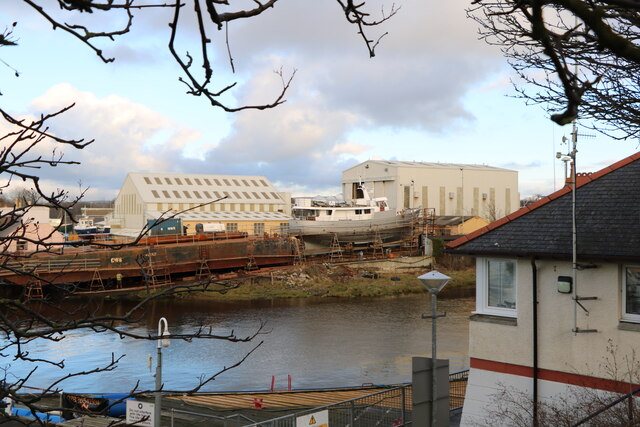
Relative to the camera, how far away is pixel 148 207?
5575 cm

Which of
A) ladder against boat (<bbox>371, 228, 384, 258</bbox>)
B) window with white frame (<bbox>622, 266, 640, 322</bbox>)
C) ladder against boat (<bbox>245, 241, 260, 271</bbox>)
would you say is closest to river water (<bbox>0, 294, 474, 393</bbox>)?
ladder against boat (<bbox>245, 241, 260, 271</bbox>)

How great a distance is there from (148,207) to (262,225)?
9623 millimetres

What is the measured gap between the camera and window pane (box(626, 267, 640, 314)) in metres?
10.8

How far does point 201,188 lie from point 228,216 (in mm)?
6683

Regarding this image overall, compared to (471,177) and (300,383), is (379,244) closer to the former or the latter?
(471,177)

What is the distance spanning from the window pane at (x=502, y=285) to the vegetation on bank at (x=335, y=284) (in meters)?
28.5

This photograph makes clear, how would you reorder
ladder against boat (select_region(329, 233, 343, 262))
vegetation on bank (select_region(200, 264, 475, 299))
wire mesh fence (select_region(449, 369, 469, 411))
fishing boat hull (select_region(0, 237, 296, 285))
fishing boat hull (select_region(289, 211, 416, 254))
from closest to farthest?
wire mesh fence (select_region(449, 369, 469, 411)) → fishing boat hull (select_region(0, 237, 296, 285)) → vegetation on bank (select_region(200, 264, 475, 299)) → ladder against boat (select_region(329, 233, 343, 262)) → fishing boat hull (select_region(289, 211, 416, 254))

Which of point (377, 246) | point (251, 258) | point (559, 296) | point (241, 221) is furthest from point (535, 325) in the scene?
point (241, 221)

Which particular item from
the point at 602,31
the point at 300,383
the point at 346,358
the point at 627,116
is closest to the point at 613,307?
the point at 627,116

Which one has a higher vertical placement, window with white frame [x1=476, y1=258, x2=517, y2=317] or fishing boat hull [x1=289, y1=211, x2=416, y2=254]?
fishing boat hull [x1=289, y1=211, x2=416, y2=254]

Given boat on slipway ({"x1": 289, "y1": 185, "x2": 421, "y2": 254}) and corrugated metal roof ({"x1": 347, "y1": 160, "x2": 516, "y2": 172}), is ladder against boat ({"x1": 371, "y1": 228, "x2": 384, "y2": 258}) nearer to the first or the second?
boat on slipway ({"x1": 289, "y1": 185, "x2": 421, "y2": 254})

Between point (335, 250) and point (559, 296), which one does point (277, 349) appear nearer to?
point (559, 296)

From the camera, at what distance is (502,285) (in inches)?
487

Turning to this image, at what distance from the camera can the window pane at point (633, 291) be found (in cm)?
1084
